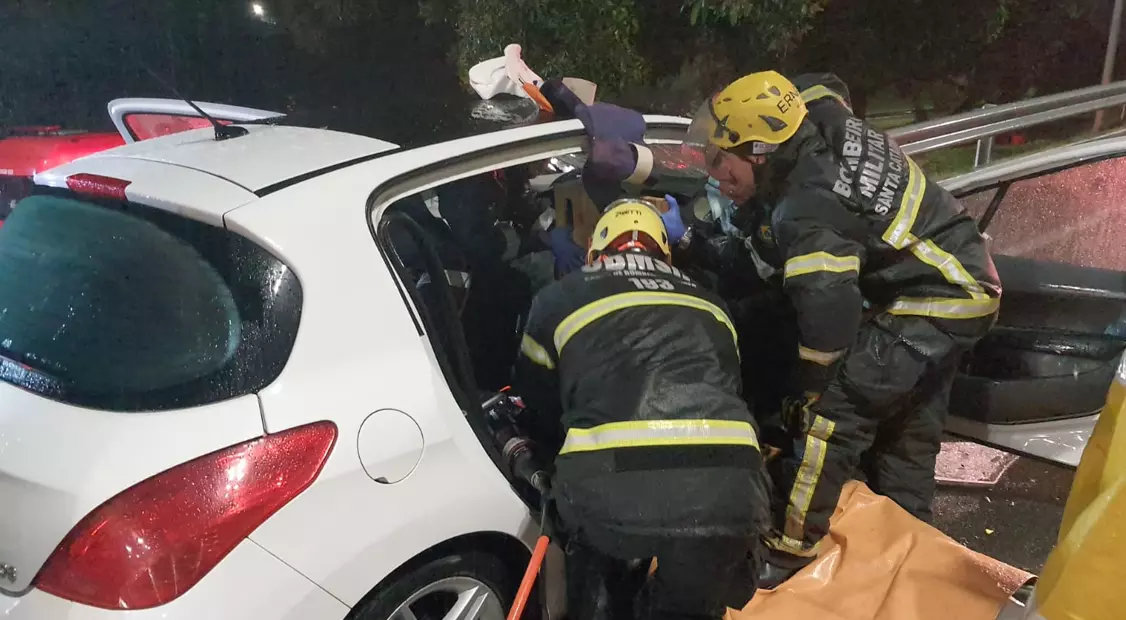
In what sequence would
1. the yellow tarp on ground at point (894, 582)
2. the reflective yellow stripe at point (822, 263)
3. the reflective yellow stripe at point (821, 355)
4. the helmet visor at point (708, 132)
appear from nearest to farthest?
the yellow tarp on ground at point (894, 582), the reflective yellow stripe at point (822, 263), the reflective yellow stripe at point (821, 355), the helmet visor at point (708, 132)

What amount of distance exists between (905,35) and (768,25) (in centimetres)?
307

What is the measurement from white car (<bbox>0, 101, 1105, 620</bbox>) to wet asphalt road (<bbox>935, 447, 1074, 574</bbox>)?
71.1 inches

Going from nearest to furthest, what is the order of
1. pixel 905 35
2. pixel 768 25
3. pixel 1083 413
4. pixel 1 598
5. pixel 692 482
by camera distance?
pixel 1 598
pixel 692 482
pixel 1083 413
pixel 768 25
pixel 905 35

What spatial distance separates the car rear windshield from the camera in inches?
60.0

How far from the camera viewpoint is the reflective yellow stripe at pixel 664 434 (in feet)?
5.93

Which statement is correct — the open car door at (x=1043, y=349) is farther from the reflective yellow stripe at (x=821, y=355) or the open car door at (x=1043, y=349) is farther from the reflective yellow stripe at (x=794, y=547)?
the reflective yellow stripe at (x=794, y=547)

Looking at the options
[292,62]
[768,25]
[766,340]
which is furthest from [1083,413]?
[292,62]

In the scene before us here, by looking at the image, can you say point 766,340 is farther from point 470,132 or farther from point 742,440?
point 470,132

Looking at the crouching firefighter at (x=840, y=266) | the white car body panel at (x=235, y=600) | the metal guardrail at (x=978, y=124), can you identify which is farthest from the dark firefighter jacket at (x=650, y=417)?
the metal guardrail at (x=978, y=124)

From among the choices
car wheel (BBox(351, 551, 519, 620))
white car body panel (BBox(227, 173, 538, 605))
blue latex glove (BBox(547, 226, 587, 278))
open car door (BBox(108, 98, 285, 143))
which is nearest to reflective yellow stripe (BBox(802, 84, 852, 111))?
blue latex glove (BBox(547, 226, 587, 278))

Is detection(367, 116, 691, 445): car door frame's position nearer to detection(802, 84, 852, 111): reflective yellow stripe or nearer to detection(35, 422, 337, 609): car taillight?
detection(35, 422, 337, 609): car taillight

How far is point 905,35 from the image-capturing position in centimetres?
927

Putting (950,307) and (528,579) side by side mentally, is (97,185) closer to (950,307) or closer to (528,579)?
(528,579)

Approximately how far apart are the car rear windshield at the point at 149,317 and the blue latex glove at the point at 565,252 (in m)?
1.38
